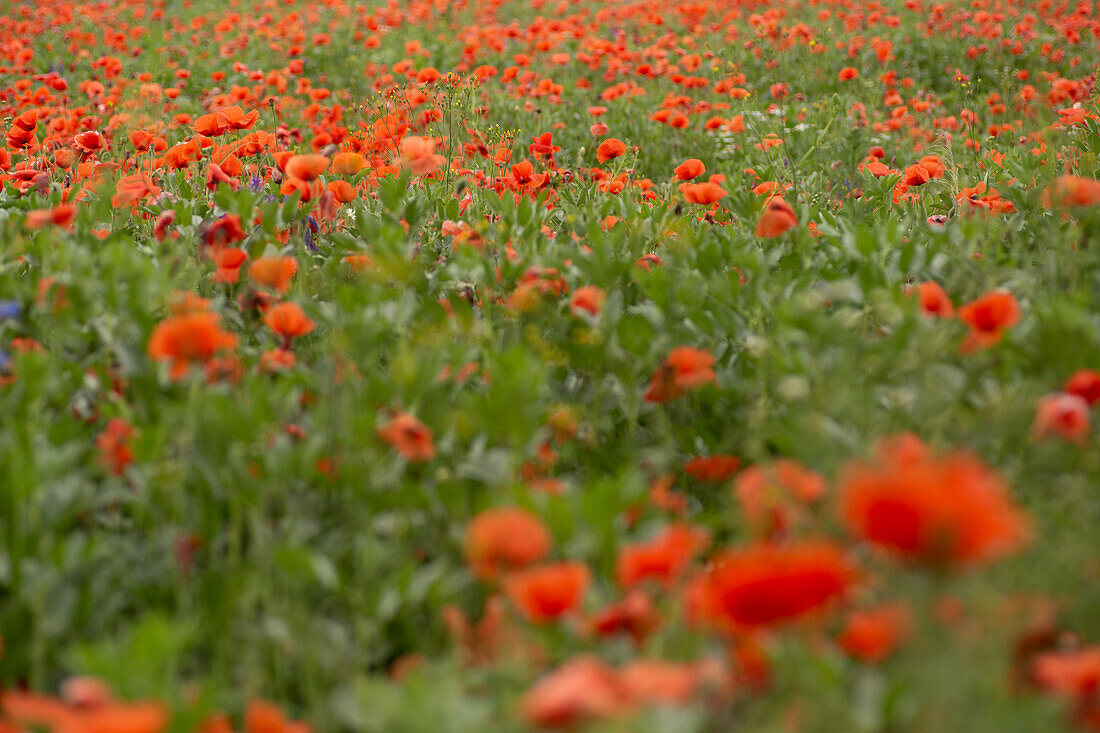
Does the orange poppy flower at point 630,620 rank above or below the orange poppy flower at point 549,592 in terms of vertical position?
below

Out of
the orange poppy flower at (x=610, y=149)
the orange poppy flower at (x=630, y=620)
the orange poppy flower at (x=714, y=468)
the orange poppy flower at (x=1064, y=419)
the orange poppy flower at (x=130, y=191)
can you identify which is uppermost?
the orange poppy flower at (x=130, y=191)

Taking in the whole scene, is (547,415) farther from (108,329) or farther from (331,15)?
(331,15)

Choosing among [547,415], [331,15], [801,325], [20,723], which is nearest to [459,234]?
[547,415]

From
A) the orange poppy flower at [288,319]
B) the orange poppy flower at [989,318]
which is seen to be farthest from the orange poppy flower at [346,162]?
the orange poppy flower at [989,318]

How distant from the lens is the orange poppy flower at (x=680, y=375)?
1891 millimetres

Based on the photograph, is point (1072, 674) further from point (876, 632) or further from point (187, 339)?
point (187, 339)

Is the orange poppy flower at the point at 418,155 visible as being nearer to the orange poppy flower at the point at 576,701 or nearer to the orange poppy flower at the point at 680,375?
the orange poppy flower at the point at 680,375

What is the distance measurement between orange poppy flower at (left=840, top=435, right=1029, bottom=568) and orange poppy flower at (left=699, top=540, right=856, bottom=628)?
6 centimetres

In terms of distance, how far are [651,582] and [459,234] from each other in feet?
5.00

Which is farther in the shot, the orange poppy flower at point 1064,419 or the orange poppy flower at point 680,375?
the orange poppy flower at point 680,375

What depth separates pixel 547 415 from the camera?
1893 millimetres

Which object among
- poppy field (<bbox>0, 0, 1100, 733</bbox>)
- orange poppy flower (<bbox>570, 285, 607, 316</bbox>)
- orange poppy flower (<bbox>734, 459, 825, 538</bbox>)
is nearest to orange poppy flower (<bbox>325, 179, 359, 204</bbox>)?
poppy field (<bbox>0, 0, 1100, 733</bbox>)

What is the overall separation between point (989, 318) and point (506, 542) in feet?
3.36

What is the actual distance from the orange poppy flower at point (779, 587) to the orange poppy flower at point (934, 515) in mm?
58
